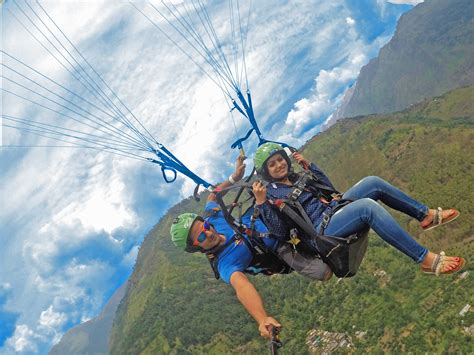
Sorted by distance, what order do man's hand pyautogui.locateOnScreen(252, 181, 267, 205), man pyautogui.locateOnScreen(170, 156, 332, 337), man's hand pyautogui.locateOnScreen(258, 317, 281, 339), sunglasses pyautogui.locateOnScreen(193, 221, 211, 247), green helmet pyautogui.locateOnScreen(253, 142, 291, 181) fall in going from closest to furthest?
man's hand pyautogui.locateOnScreen(258, 317, 281, 339), man's hand pyautogui.locateOnScreen(252, 181, 267, 205), man pyautogui.locateOnScreen(170, 156, 332, 337), sunglasses pyautogui.locateOnScreen(193, 221, 211, 247), green helmet pyautogui.locateOnScreen(253, 142, 291, 181)

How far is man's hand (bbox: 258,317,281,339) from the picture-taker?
182 inches

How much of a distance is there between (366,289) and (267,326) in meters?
89.2

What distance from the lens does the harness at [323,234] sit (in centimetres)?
649

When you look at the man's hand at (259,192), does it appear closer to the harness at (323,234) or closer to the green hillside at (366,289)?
the harness at (323,234)

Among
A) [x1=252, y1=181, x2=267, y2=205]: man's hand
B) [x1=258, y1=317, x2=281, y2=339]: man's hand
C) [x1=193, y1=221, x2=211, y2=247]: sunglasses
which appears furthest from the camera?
[x1=193, y1=221, x2=211, y2=247]: sunglasses

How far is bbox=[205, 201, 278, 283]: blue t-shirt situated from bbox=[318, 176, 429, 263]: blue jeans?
119cm

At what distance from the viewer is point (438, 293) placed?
7344 centimetres

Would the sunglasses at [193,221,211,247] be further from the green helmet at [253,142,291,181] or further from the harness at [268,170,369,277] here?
the green helmet at [253,142,291,181]

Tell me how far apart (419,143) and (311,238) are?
11807 centimetres

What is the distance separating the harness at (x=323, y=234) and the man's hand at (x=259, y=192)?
0.30 meters

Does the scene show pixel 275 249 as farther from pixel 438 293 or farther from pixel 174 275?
pixel 174 275

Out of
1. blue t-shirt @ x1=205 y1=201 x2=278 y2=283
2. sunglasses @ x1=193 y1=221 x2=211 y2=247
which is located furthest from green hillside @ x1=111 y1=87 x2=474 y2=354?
sunglasses @ x1=193 y1=221 x2=211 y2=247

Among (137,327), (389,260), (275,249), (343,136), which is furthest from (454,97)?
(275,249)

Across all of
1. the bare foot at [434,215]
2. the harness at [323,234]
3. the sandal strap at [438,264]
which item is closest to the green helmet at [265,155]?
the harness at [323,234]
